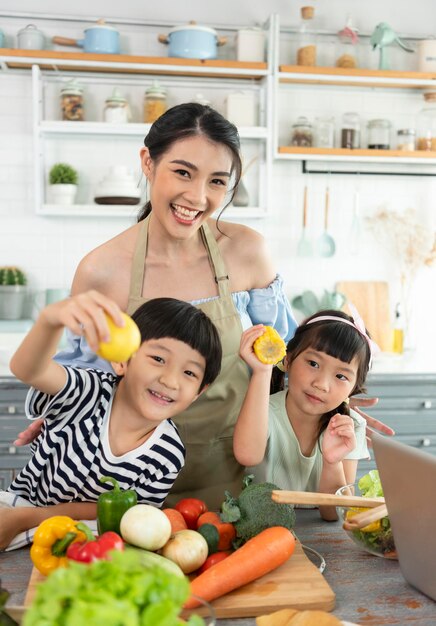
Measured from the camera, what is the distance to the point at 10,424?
3.33 meters

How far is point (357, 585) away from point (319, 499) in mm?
149

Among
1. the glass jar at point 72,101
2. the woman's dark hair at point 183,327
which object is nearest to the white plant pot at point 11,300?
the glass jar at point 72,101

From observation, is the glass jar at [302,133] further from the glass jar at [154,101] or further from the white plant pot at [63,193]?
the white plant pot at [63,193]

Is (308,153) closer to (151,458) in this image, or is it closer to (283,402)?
(283,402)

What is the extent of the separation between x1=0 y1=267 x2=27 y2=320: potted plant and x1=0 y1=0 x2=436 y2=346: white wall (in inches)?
6.3

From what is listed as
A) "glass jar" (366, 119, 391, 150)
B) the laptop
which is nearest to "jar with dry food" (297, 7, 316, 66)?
"glass jar" (366, 119, 391, 150)

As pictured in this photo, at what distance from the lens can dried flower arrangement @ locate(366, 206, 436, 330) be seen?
4.20m

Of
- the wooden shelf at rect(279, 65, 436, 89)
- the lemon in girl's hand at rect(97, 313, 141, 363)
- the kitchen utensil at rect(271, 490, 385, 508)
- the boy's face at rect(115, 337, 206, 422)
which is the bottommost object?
the kitchen utensil at rect(271, 490, 385, 508)

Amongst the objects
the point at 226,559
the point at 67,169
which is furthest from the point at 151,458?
the point at 67,169

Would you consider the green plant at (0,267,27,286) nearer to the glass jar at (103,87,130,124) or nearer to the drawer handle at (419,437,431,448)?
the glass jar at (103,87,130,124)

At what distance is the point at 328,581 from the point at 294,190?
10.4 feet

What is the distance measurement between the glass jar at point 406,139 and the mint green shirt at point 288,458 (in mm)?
2616

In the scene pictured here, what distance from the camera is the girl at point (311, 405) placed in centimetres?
170

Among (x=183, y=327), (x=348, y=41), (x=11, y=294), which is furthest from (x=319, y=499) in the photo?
(x=348, y=41)
